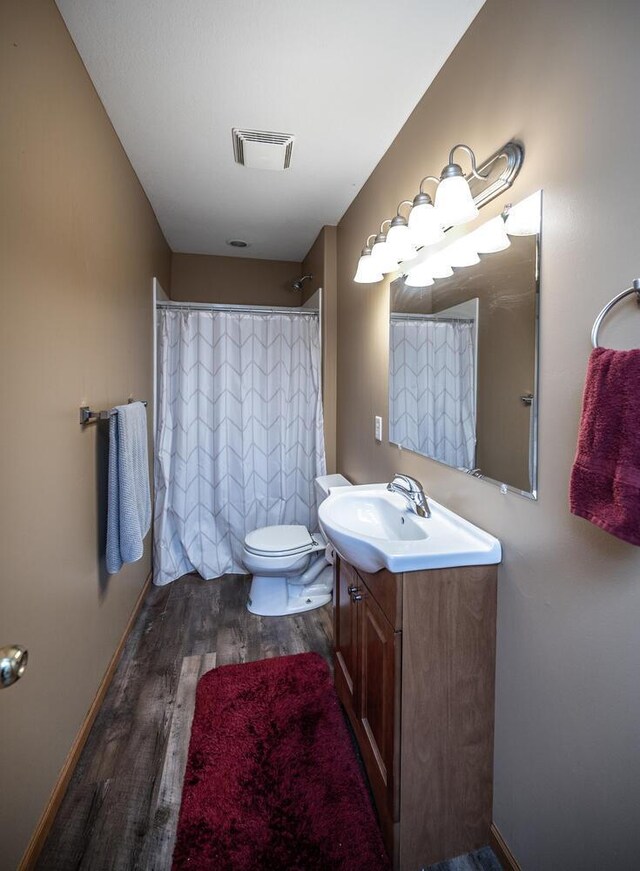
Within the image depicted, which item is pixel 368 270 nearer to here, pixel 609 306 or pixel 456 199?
pixel 456 199

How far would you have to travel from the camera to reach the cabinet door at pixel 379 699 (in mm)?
1106

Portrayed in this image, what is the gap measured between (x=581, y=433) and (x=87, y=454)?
5.21ft

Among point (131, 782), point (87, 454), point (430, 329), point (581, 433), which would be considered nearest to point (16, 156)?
point (87, 454)

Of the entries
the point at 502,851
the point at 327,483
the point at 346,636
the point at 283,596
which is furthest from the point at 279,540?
the point at 502,851

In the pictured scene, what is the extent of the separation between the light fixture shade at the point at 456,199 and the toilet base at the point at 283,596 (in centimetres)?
208

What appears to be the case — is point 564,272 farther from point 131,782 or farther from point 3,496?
point 131,782

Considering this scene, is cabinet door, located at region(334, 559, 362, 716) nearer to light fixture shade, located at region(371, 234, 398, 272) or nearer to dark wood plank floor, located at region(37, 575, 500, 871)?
dark wood plank floor, located at region(37, 575, 500, 871)

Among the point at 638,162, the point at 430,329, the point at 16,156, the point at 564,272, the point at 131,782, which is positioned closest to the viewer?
the point at 638,162

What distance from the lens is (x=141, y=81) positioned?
1.57 metres

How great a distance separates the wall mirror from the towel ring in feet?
0.64

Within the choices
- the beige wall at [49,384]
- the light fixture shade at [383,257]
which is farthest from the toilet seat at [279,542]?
the light fixture shade at [383,257]

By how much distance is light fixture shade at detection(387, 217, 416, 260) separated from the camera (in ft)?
4.96

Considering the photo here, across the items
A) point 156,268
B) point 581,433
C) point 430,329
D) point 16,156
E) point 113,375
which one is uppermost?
point 156,268

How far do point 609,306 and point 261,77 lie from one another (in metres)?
1.52
